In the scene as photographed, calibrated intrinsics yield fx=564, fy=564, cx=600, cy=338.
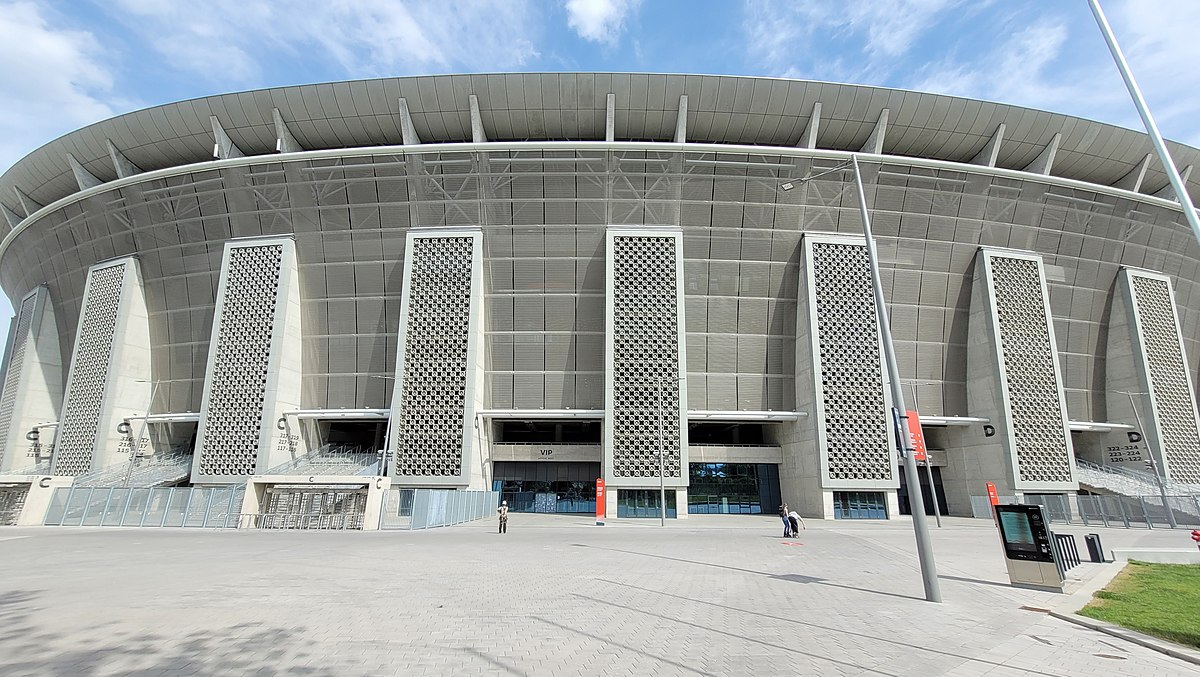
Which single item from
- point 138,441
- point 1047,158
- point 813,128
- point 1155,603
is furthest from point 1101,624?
point 138,441

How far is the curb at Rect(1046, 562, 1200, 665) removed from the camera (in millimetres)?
6449

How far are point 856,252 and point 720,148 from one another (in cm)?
1107

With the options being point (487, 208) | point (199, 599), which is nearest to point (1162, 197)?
point (487, 208)

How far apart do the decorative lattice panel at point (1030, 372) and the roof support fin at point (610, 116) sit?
2498 cm

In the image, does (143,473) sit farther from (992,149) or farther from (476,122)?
(992,149)

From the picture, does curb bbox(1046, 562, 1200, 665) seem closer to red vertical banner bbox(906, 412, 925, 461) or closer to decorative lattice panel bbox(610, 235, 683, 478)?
red vertical banner bbox(906, 412, 925, 461)

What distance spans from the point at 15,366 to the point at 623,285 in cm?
4585

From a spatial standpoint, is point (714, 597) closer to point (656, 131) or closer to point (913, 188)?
point (656, 131)

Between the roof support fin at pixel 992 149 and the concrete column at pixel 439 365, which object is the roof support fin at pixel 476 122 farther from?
the roof support fin at pixel 992 149

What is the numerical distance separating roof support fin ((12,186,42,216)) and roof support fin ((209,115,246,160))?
1816 cm

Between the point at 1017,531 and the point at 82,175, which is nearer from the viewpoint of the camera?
the point at 1017,531

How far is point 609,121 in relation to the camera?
30359 mm

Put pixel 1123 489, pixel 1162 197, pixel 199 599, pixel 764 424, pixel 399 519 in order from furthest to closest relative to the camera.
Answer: pixel 764 424 → pixel 1162 197 → pixel 1123 489 → pixel 399 519 → pixel 199 599

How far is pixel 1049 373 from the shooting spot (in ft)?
112
